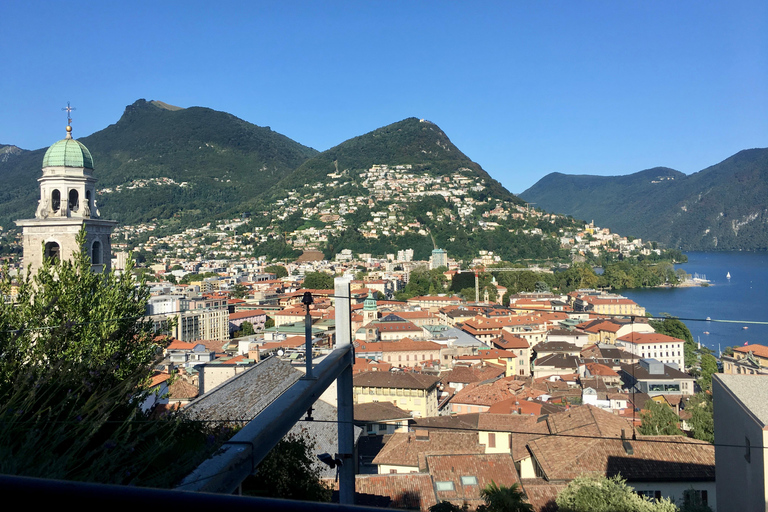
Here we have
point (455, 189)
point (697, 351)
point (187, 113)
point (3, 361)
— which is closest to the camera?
point (3, 361)

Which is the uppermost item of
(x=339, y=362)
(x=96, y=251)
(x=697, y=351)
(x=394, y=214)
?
(x=394, y=214)

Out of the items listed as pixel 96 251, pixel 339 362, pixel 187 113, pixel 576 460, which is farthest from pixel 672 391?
pixel 187 113

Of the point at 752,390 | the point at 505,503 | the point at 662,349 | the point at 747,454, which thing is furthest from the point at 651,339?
the point at 505,503

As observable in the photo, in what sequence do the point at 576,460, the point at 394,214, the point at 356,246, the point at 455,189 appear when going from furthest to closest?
the point at 455,189
the point at 394,214
the point at 356,246
the point at 576,460

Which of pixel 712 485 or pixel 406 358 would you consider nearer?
pixel 712 485

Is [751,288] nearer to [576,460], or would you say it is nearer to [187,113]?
[576,460]

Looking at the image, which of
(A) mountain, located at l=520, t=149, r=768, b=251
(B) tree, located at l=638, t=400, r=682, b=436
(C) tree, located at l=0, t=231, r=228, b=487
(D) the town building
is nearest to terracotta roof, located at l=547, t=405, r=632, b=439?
(B) tree, located at l=638, t=400, r=682, b=436
